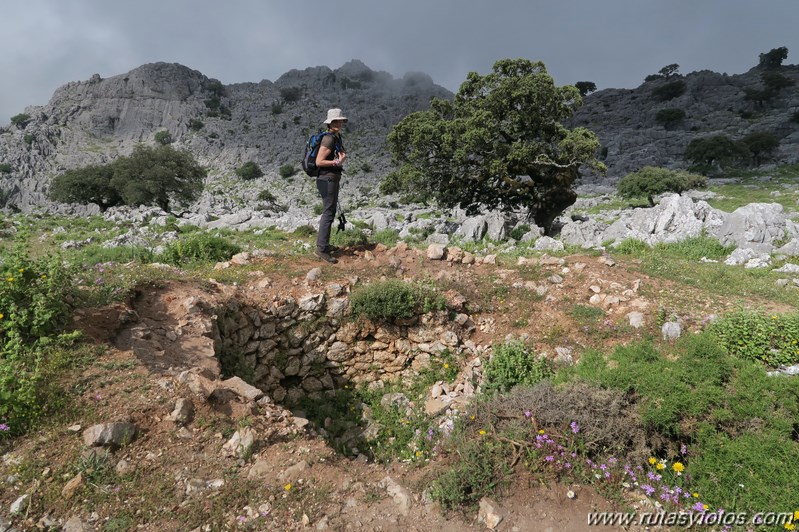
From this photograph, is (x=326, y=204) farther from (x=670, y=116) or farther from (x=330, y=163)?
(x=670, y=116)

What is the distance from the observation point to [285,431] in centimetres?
459

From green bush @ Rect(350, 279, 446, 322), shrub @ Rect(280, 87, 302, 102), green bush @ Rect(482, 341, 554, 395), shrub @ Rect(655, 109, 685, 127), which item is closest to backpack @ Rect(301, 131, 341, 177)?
green bush @ Rect(350, 279, 446, 322)

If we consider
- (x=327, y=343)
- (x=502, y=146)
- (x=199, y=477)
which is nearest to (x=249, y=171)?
(x=502, y=146)

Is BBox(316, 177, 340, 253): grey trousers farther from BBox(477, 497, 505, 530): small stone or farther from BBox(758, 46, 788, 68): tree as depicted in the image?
BBox(758, 46, 788, 68): tree

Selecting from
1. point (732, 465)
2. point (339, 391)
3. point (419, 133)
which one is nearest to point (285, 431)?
point (339, 391)

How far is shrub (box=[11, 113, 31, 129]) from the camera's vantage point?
100250 millimetres

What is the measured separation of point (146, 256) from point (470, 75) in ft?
48.8

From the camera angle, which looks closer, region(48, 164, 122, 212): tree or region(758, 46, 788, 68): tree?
region(48, 164, 122, 212): tree

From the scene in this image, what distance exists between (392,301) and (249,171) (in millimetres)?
80396

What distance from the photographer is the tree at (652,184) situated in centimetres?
3161

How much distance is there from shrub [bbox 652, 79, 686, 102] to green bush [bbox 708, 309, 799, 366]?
118 metres

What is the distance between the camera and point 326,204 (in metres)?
9.01

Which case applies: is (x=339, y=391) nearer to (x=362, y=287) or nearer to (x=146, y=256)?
(x=362, y=287)

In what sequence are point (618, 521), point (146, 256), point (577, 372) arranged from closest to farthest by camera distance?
point (618, 521) < point (577, 372) < point (146, 256)
